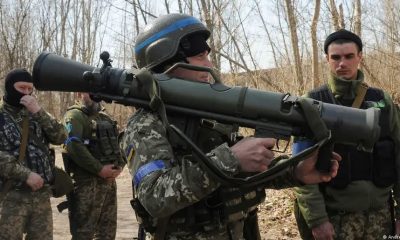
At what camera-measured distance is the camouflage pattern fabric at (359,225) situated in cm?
273

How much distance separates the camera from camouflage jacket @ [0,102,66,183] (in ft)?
11.8

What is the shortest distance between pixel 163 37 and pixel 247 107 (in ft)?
1.78

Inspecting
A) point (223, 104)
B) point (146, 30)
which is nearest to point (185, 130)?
point (223, 104)

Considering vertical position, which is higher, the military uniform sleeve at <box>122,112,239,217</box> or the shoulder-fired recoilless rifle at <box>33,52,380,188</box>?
the shoulder-fired recoilless rifle at <box>33,52,380,188</box>

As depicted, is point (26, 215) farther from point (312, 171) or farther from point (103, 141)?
point (312, 171)

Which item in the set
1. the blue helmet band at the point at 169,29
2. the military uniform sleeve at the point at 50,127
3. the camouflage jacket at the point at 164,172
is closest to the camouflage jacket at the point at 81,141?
the military uniform sleeve at the point at 50,127

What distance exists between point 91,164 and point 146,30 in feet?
8.42

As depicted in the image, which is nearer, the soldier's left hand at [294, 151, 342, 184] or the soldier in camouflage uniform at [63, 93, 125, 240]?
the soldier's left hand at [294, 151, 342, 184]

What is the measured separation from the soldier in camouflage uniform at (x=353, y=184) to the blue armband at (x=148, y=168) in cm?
141

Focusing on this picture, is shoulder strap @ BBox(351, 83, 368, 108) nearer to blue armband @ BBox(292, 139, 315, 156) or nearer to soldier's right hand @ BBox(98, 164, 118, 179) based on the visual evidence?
blue armband @ BBox(292, 139, 315, 156)

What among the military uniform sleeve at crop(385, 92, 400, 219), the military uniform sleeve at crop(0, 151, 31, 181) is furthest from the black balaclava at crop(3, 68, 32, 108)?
the military uniform sleeve at crop(385, 92, 400, 219)

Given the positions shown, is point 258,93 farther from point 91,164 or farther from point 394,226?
point 91,164

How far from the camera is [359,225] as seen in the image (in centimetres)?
273

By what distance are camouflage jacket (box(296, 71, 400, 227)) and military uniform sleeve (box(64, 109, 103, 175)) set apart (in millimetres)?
2254
